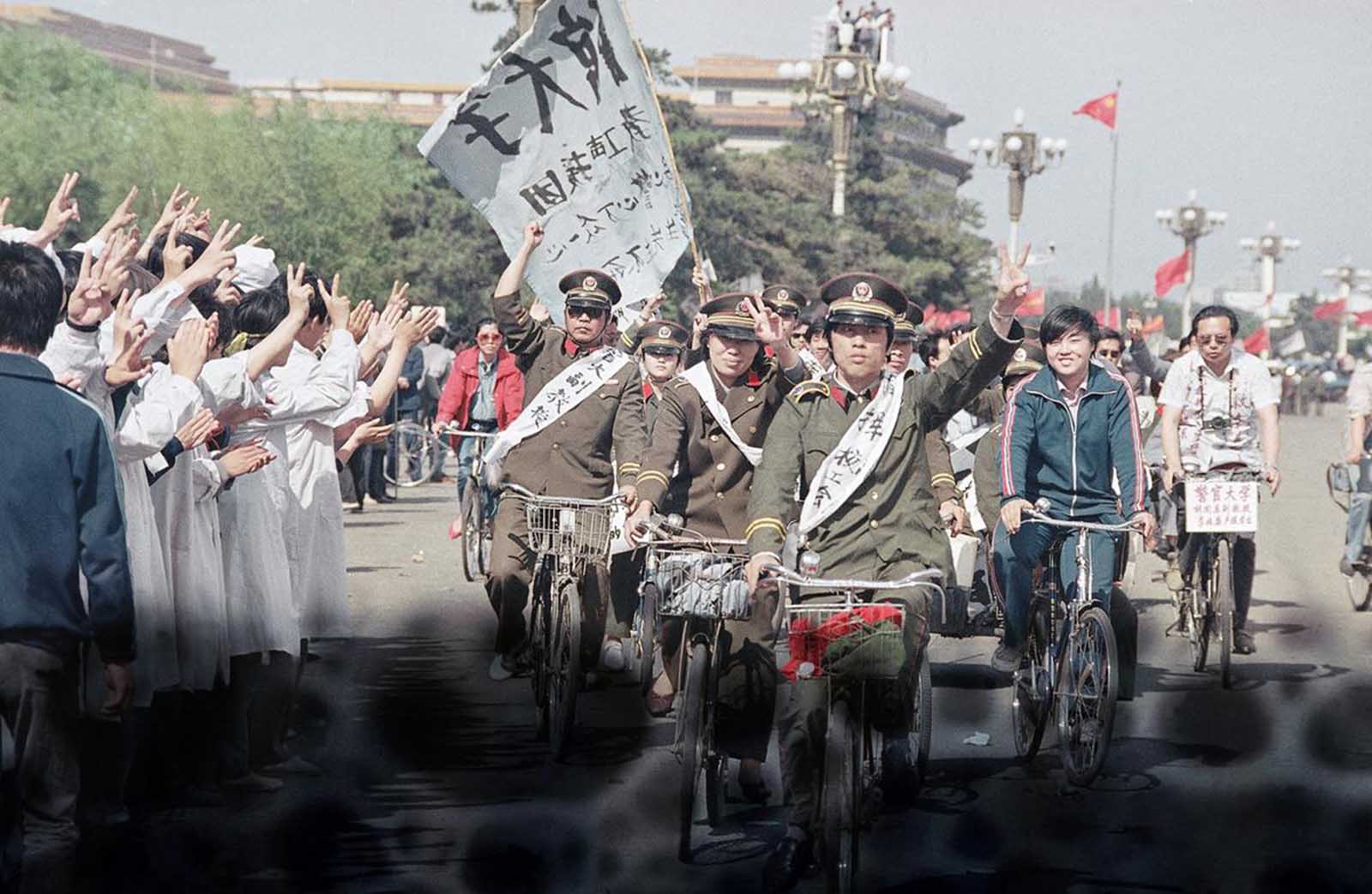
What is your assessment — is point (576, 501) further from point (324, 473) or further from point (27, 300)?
point (27, 300)

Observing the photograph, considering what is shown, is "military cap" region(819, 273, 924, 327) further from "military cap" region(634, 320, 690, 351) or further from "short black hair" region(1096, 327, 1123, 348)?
"short black hair" region(1096, 327, 1123, 348)

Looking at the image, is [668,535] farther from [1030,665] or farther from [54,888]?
[54,888]

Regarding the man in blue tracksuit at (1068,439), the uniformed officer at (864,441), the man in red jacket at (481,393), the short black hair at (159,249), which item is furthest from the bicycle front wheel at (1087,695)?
the man in red jacket at (481,393)

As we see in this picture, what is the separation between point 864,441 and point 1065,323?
2.32 metres

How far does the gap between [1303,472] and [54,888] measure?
30681 millimetres

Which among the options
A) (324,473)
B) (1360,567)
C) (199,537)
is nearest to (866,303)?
(199,537)

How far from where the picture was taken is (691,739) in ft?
22.8

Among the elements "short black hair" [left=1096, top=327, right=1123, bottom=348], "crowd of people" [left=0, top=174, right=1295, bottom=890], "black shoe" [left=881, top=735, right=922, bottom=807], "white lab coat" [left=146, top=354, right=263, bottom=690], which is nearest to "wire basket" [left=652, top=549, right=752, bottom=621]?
"crowd of people" [left=0, top=174, right=1295, bottom=890]

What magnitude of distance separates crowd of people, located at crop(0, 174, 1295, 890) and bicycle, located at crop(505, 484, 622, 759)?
28 centimetres

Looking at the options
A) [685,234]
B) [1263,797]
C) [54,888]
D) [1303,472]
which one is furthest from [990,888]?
[1303,472]

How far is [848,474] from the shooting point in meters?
6.95

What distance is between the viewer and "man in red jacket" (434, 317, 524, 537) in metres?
15.6

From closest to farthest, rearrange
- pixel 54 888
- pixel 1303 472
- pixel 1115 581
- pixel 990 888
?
1. pixel 54 888
2. pixel 990 888
3. pixel 1115 581
4. pixel 1303 472

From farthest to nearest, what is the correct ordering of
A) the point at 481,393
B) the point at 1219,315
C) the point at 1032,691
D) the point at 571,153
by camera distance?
1. the point at 481,393
2. the point at 571,153
3. the point at 1219,315
4. the point at 1032,691
